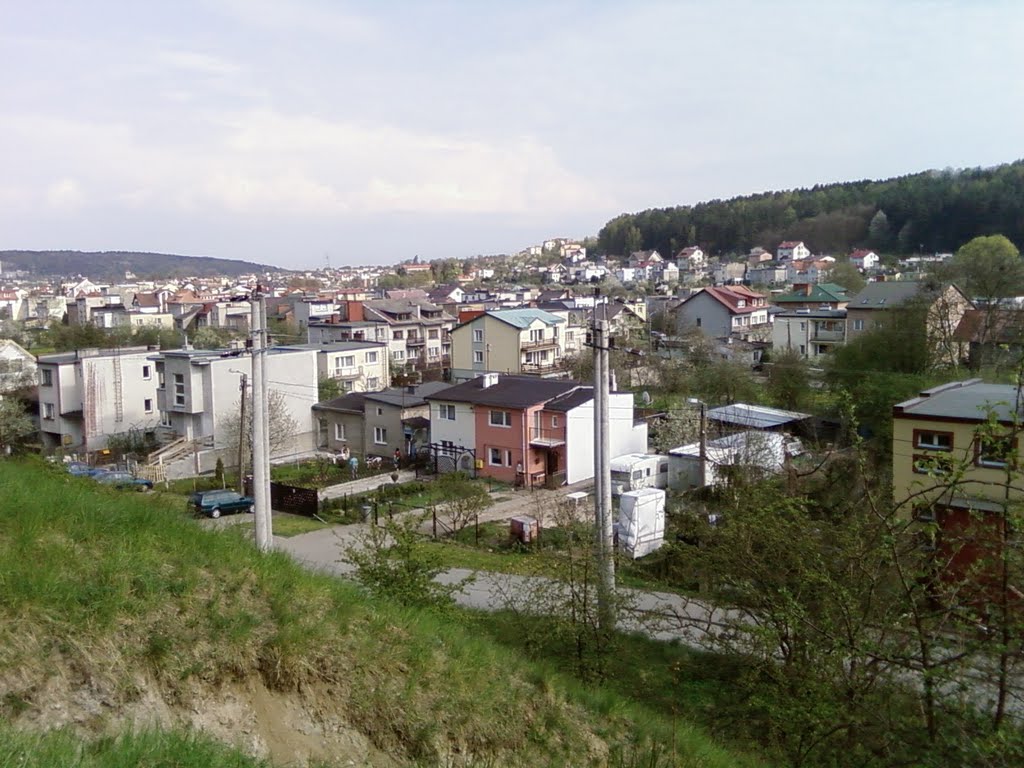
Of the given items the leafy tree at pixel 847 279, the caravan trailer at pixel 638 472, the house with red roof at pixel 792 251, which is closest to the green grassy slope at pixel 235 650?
the caravan trailer at pixel 638 472

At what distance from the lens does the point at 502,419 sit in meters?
21.4

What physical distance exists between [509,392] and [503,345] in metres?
14.1

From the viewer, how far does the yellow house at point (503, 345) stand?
35844mm

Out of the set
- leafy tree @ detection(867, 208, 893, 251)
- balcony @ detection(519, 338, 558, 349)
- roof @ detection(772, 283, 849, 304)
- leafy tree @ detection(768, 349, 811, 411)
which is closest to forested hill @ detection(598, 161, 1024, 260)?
leafy tree @ detection(867, 208, 893, 251)

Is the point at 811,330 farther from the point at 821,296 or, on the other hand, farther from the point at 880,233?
the point at 880,233

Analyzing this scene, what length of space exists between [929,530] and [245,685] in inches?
146

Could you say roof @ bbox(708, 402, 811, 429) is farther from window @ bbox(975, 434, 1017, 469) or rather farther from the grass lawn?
window @ bbox(975, 434, 1017, 469)

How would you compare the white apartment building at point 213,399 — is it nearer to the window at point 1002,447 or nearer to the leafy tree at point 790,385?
the leafy tree at point 790,385

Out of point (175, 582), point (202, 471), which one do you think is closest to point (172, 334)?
point (202, 471)

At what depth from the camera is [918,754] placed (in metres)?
4.34

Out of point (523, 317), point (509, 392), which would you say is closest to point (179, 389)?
point (509, 392)

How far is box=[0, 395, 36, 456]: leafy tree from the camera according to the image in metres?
24.9

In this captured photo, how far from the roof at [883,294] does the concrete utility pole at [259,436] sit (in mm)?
28819

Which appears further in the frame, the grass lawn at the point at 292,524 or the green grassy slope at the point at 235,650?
the grass lawn at the point at 292,524
